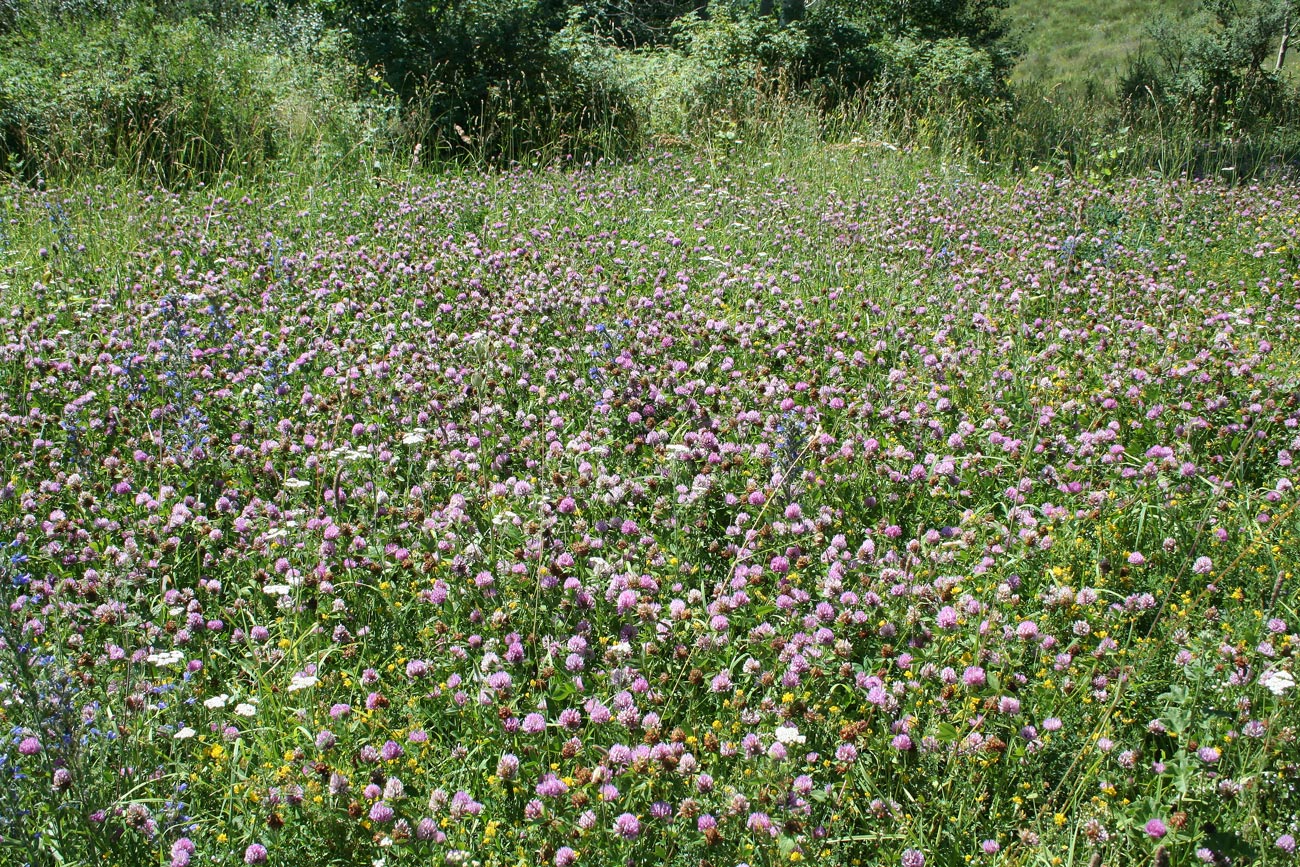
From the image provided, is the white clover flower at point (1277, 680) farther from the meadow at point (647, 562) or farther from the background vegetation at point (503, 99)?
the background vegetation at point (503, 99)

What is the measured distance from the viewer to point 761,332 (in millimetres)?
4691

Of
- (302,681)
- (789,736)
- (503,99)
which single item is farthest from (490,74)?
(789,736)

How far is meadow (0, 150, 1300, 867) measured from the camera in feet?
6.78

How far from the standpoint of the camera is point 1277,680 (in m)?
2.04

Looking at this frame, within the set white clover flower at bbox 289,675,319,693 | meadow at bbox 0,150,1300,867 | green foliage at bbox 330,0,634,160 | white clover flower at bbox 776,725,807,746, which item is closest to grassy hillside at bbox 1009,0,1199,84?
green foliage at bbox 330,0,634,160

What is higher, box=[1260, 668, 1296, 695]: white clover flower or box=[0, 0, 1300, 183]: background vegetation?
box=[0, 0, 1300, 183]: background vegetation

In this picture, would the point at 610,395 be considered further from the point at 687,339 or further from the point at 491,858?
the point at 491,858

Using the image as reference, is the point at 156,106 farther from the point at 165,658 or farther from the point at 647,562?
the point at 647,562

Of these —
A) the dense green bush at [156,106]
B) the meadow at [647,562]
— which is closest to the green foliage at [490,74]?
the dense green bush at [156,106]

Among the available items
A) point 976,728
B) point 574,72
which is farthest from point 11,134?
point 976,728

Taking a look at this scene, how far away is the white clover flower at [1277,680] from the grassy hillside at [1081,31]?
33.5 meters

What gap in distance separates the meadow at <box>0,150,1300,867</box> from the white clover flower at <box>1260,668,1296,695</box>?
0.08ft

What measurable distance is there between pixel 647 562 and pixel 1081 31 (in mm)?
44499

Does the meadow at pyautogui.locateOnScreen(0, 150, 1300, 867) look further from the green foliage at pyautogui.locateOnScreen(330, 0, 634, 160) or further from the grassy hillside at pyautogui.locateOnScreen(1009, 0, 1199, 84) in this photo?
the grassy hillside at pyautogui.locateOnScreen(1009, 0, 1199, 84)
